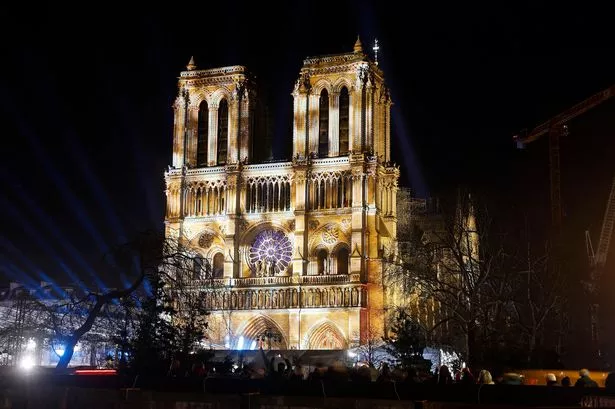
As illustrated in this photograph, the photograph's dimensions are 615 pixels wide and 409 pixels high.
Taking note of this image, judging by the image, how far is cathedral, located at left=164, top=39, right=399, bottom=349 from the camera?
260 feet

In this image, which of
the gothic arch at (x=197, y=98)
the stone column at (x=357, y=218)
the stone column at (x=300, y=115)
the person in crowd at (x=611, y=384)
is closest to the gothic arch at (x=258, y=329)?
the stone column at (x=357, y=218)

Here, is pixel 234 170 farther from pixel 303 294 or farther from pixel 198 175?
pixel 303 294

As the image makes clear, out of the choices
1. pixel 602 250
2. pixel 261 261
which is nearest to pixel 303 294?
pixel 261 261

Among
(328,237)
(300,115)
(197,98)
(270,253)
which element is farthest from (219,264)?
(197,98)

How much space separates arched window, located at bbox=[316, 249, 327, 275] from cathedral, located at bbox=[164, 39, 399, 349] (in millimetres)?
100

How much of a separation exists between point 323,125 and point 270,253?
1112cm

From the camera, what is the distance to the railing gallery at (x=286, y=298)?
257ft

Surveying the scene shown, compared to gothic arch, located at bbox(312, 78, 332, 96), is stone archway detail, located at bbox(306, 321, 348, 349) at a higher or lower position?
lower

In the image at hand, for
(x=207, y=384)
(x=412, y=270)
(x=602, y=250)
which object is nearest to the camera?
(x=207, y=384)

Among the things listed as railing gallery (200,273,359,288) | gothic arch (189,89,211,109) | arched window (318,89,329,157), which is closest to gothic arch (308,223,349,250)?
railing gallery (200,273,359,288)

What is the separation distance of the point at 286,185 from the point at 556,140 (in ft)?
124

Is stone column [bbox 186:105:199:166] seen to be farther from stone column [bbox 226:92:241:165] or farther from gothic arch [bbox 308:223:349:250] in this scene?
gothic arch [bbox 308:223:349:250]

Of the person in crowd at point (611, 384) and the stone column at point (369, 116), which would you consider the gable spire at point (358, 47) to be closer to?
the stone column at point (369, 116)

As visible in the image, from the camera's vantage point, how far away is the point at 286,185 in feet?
274
